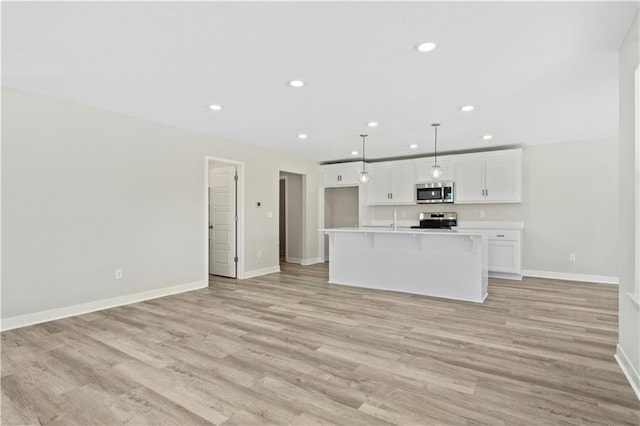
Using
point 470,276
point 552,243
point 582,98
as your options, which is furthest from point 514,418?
point 552,243

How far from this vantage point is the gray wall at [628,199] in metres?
2.19

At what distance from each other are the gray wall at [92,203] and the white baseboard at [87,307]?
0.05m

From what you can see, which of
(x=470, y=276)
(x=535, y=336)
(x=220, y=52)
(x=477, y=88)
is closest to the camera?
(x=220, y=52)

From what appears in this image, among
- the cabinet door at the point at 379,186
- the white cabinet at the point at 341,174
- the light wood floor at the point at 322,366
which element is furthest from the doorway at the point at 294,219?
the light wood floor at the point at 322,366

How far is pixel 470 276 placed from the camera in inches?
173

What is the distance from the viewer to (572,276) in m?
5.82

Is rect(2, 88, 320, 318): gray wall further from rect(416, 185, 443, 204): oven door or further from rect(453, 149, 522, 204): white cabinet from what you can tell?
rect(453, 149, 522, 204): white cabinet

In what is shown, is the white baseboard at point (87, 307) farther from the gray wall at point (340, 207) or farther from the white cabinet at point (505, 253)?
the white cabinet at point (505, 253)

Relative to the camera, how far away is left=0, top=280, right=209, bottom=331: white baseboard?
3.36 metres

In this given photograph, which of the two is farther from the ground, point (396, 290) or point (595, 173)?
point (595, 173)

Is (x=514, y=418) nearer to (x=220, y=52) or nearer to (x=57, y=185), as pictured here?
(x=220, y=52)

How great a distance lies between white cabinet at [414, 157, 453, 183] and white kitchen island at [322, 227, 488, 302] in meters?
2.25

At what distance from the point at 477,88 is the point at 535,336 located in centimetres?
247

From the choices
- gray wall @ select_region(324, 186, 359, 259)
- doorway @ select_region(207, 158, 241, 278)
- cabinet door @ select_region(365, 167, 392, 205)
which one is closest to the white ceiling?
doorway @ select_region(207, 158, 241, 278)
